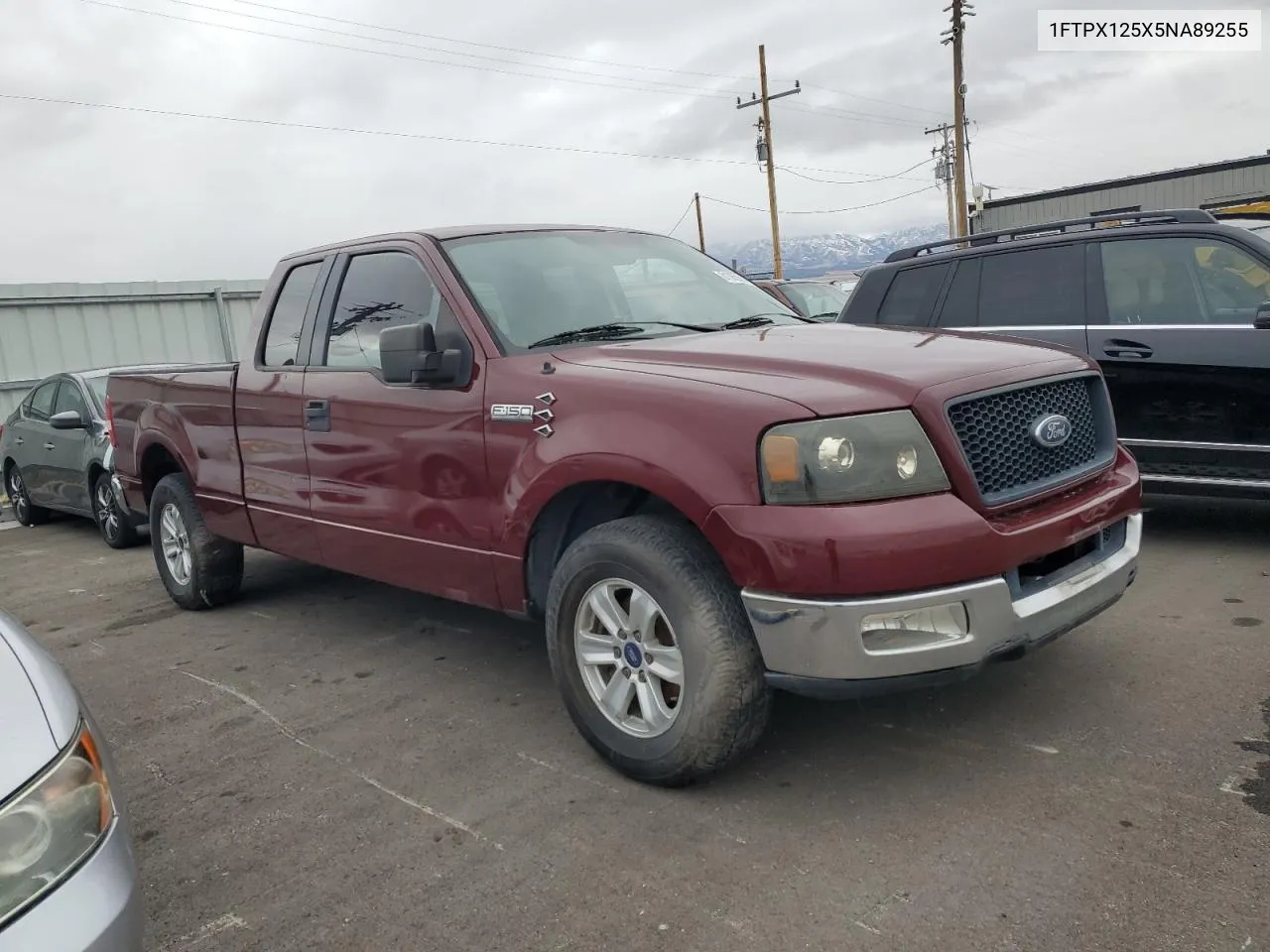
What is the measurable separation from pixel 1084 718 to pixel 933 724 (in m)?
0.49

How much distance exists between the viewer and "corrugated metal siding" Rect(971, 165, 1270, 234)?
82.8 feet

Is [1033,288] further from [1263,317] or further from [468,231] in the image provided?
[468,231]

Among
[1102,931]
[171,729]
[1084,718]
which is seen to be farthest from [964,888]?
[171,729]

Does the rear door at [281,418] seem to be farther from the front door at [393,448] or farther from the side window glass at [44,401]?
the side window glass at [44,401]

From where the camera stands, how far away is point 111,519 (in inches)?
332

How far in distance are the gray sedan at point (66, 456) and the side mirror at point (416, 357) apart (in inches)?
194

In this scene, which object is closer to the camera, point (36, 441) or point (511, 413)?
point (511, 413)

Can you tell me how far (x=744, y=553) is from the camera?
111 inches

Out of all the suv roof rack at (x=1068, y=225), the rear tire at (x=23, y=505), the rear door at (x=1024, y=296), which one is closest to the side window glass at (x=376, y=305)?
the suv roof rack at (x=1068, y=225)

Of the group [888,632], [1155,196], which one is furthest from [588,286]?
[1155,196]

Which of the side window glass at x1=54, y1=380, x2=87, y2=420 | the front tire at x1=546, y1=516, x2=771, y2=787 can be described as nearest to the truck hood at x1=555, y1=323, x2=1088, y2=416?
the front tire at x1=546, y1=516, x2=771, y2=787

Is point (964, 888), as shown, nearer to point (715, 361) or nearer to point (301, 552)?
point (715, 361)

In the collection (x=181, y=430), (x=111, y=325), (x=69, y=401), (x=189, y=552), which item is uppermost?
(x=111, y=325)

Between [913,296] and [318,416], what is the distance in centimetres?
397
